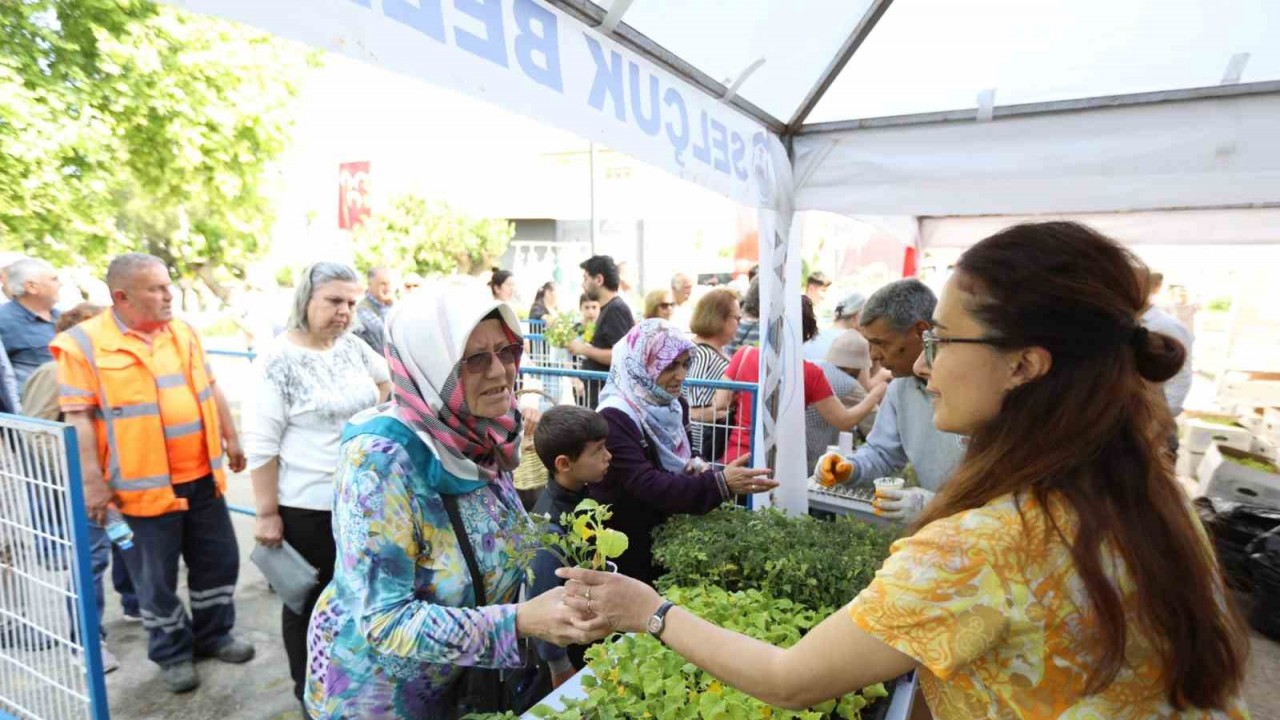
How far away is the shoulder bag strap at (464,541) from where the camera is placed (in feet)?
Answer: 5.45

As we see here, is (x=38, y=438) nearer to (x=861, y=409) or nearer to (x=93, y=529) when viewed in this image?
(x=93, y=529)

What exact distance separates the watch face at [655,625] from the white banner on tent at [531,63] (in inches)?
47.8

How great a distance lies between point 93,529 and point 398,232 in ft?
75.5

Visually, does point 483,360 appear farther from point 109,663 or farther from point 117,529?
point 109,663

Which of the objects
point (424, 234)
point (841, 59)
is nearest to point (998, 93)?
point (841, 59)

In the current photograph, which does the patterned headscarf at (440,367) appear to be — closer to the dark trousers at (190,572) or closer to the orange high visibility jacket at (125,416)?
the orange high visibility jacket at (125,416)

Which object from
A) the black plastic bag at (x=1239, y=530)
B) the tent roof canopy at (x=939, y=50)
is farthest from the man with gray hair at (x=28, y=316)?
the black plastic bag at (x=1239, y=530)

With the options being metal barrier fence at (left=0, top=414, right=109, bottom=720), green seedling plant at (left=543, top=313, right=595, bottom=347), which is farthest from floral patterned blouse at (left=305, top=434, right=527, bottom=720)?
green seedling plant at (left=543, top=313, right=595, bottom=347)

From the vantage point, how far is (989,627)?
104cm

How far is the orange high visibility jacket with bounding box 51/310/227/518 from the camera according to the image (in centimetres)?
329

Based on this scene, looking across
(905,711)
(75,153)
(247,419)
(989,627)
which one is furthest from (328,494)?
(75,153)

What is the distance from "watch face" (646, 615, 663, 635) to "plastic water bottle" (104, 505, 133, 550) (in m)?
3.00

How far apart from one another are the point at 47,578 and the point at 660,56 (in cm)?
300

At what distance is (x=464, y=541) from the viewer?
167 centimetres
